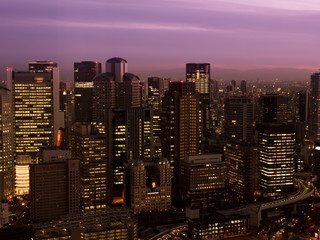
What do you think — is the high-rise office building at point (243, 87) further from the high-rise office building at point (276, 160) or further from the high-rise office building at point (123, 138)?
the high-rise office building at point (123, 138)

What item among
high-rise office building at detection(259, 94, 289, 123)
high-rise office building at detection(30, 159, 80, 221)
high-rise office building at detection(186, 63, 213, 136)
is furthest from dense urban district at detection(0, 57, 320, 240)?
high-rise office building at detection(186, 63, 213, 136)

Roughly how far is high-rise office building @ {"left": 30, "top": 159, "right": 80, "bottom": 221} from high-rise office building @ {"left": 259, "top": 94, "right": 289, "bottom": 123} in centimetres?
1684

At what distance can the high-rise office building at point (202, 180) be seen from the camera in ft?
66.7

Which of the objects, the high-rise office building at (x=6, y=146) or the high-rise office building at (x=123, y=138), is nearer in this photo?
the high-rise office building at (x=6, y=146)

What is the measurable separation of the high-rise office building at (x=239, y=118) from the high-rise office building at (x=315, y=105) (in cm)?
367

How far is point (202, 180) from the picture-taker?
20.5 meters

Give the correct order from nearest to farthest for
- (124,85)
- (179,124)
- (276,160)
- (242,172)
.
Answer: (276,160) → (242,172) → (179,124) → (124,85)

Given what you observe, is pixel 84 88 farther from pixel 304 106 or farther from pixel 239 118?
pixel 304 106

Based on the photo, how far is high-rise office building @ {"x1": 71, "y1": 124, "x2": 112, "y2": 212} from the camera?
19.8 meters

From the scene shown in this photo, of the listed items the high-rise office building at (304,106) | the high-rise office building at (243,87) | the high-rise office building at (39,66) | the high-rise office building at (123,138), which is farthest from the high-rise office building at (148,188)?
the high-rise office building at (243,87)

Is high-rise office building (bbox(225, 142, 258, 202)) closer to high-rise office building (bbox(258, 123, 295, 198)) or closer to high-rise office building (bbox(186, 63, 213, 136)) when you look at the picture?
high-rise office building (bbox(258, 123, 295, 198))

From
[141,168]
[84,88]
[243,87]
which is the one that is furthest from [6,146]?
[243,87]

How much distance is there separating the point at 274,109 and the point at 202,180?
1339cm

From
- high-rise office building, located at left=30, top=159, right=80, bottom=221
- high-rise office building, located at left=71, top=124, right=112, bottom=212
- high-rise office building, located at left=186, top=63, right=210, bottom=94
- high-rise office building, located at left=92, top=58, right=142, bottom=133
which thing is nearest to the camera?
high-rise office building, located at left=30, top=159, right=80, bottom=221
